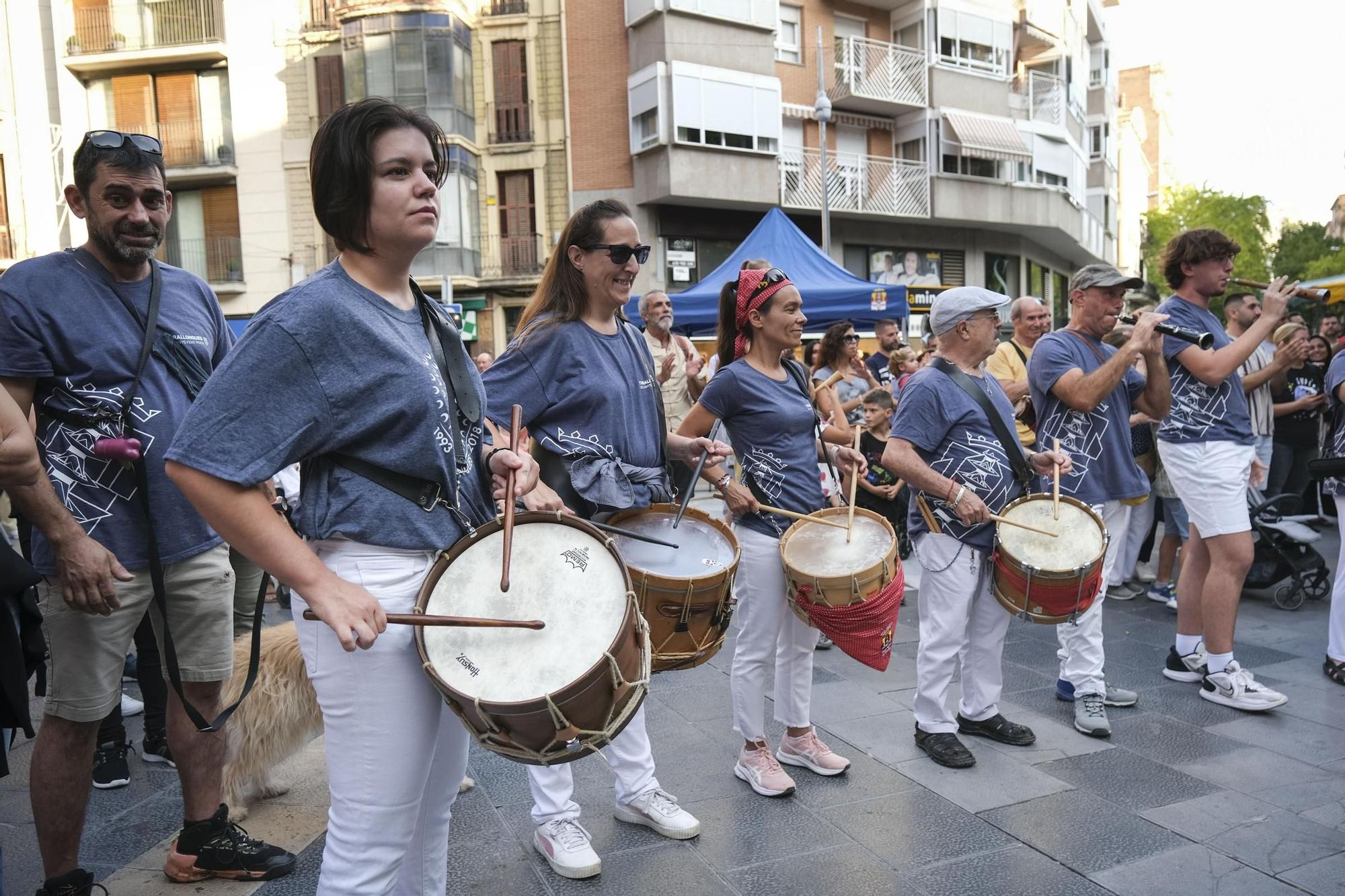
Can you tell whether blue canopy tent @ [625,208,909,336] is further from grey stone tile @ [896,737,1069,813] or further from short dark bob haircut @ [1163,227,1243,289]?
grey stone tile @ [896,737,1069,813]

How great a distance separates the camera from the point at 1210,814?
3.55 metres

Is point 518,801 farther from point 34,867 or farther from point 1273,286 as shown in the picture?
point 1273,286

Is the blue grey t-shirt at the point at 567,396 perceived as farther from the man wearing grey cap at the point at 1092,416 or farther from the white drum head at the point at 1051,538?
the man wearing grey cap at the point at 1092,416

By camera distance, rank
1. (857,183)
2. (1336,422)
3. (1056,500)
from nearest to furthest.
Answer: (1056,500) → (1336,422) → (857,183)

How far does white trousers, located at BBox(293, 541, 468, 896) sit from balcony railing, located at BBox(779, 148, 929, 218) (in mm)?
23950

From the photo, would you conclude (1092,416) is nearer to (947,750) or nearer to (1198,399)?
(1198,399)

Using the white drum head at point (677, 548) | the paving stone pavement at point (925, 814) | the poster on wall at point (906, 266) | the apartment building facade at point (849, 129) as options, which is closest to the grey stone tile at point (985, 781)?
the paving stone pavement at point (925, 814)

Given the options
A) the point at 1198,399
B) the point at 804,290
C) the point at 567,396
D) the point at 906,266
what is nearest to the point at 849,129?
the point at 906,266

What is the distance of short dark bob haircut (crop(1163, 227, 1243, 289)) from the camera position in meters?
4.89

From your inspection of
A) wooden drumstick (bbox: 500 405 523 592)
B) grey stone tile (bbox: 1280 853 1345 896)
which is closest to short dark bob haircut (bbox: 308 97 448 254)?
wooden drumstick (bbox: 500 405 523 592)

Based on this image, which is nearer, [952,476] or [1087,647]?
[952,476]

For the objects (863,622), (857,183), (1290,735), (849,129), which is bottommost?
(1290,735)

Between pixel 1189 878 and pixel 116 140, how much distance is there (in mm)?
3967

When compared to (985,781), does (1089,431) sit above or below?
above
